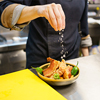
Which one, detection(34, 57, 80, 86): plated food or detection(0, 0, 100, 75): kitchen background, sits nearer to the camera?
detection(34, 57, 80, 86): plated food

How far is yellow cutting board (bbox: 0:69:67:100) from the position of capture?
0.57 meters

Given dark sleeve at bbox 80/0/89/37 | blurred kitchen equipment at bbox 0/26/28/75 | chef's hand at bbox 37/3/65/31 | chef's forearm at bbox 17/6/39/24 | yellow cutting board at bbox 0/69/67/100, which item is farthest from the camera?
blurred kitchen equipment at bbox 0/26/28/75

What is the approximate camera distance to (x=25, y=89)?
0.63 m

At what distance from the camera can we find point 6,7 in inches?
38.4

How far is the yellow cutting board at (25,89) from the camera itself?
1.88ft

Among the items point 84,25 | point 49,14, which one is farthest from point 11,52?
point 49,14

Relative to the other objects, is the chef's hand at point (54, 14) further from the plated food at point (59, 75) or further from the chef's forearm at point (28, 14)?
the plated food at point (59, 75)

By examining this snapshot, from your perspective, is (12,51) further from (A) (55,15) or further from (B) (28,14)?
(A) (55,15)

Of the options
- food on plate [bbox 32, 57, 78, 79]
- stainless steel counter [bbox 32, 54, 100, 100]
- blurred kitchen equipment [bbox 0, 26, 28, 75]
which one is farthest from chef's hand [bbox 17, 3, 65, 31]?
blurred kitchen equipment [bbox 0, 26, 28, 75]

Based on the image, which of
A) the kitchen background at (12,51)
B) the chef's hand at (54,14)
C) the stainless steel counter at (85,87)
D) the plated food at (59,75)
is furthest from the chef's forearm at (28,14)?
the kitchen background at (12,51)

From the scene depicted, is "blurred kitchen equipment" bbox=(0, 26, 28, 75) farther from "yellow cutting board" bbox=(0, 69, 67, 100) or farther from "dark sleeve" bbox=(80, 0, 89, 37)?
"yellow cutting board" bbox=(0, 69, 67, 100)

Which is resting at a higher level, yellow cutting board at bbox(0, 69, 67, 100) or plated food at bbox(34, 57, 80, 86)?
plated food at bbox(34, 57, 80, 86)

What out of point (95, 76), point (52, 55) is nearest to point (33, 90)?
point (95, 76)

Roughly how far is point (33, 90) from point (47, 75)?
0.12 m
